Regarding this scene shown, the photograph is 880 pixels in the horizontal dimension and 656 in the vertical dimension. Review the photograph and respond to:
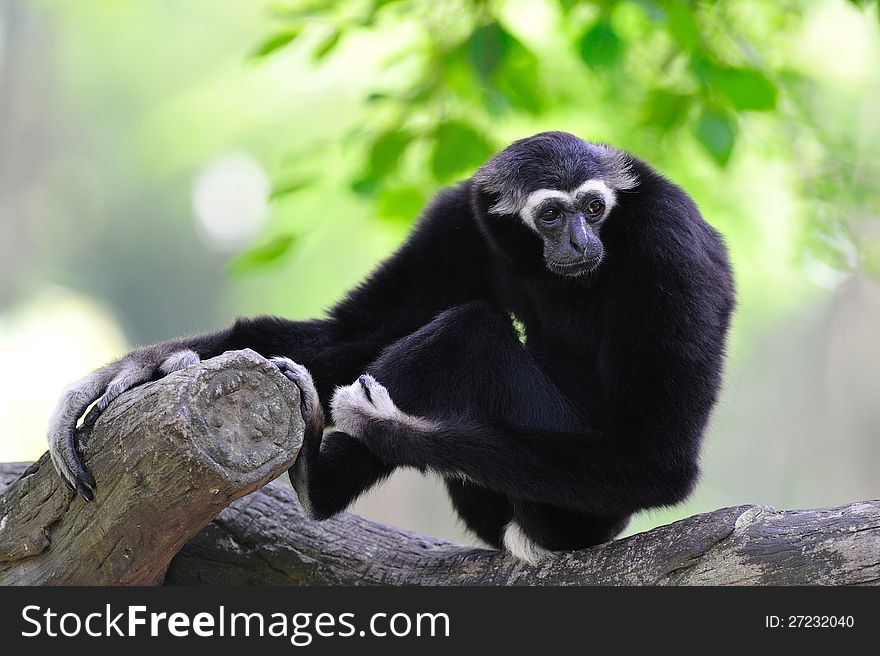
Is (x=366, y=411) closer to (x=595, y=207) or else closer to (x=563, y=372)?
(x=563, y=372)

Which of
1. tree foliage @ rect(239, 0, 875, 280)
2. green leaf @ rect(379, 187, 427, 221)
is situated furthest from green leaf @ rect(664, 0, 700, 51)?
green leaf @ rect(379, 187, 427, 221)

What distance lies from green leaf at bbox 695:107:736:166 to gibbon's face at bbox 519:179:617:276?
0.89 m

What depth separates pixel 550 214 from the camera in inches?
Result: 165

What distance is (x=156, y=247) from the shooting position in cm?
2561

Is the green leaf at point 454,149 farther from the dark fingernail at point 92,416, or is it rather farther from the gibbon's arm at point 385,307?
the dark fingernail at point 92,416

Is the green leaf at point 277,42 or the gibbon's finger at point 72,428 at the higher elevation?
the green leaf at point 277,42

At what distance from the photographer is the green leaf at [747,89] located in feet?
14.9

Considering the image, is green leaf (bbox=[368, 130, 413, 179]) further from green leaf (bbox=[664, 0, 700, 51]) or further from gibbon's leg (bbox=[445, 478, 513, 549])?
gibbon's leg (bbox=[445, 478, 513, 549])

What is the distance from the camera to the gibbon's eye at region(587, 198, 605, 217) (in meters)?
4.14

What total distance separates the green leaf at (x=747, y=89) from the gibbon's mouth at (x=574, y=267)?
121 cm

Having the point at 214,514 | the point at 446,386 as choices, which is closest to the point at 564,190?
the point at 446,386

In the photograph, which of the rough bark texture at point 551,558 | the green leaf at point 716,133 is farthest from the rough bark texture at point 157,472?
the green leaf at point 716,133

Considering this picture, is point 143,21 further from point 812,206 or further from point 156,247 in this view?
point 812,206

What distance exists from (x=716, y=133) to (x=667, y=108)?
1.91 feet
